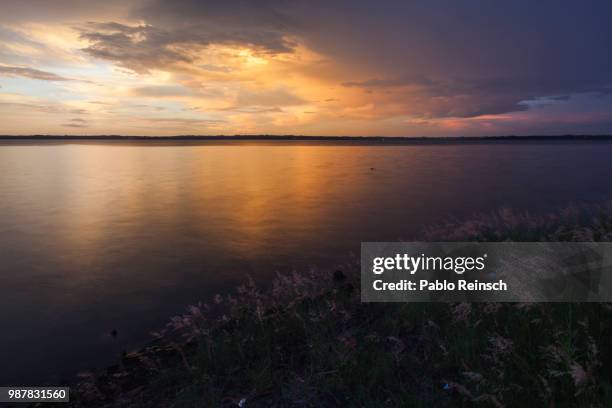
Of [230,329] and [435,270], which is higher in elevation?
[435,270]

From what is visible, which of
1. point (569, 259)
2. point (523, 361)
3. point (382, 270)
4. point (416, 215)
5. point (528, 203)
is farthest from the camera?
point (528, 203)

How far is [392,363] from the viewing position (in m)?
5.81

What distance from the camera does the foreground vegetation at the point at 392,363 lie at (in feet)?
15.7

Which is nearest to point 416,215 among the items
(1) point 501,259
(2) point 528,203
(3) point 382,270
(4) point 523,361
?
(2) point 528,203

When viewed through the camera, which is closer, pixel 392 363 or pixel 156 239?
pixel 392 363

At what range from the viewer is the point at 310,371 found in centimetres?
600

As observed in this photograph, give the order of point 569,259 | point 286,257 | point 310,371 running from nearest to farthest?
point 310,371, point 569,259, point 286,257

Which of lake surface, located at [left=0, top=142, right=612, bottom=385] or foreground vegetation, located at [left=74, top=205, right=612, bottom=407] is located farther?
lake surface, located at [left=0, top=142, right=612, bottom=385]

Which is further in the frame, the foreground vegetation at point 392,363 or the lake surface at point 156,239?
the lake surface at point 156,239

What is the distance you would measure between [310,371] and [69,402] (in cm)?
460

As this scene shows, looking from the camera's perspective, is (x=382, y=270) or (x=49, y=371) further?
(x=382, y=270)

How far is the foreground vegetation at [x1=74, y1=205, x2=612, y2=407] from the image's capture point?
188 inches

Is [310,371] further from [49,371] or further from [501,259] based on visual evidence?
[49,371]

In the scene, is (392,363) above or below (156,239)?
above
